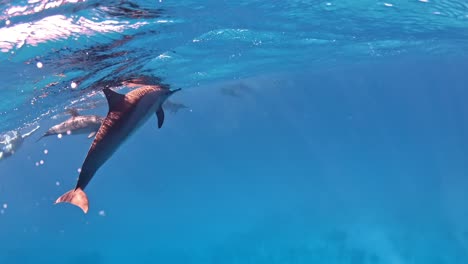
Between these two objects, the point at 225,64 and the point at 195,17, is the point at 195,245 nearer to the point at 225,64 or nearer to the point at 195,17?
the point at 225,64

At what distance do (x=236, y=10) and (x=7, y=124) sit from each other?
51.5ft

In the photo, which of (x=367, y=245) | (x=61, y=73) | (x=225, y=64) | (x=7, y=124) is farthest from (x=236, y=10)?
(x=367, y=245)

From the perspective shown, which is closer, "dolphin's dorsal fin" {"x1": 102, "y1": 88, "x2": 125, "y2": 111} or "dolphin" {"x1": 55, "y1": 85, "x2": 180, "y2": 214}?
"dolphin" {"x1": 55, "y1": 85, "x2": 180, "y2": 214}

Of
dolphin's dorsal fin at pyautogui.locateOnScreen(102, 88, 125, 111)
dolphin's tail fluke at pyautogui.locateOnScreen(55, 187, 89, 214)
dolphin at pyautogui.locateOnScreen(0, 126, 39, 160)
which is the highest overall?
dolphin's dorsal fin at pyautogui.locateOnScreen(102, 88, 125, 111)

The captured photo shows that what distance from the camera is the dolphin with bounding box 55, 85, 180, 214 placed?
5.26m

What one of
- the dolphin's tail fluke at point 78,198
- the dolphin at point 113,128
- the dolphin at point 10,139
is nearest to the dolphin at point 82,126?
the dolphin at point 113,128

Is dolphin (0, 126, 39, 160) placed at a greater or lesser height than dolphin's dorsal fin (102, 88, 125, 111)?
lesser

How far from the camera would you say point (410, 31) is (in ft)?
59.3

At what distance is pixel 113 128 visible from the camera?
5.66 meters

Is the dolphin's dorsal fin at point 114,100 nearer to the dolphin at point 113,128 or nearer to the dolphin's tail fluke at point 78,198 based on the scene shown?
the dolphin at point 113,128

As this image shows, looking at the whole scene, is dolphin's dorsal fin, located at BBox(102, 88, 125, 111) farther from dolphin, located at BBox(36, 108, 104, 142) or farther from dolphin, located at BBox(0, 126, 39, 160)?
dolphin, located at BBox(0, 126, 39, 160)

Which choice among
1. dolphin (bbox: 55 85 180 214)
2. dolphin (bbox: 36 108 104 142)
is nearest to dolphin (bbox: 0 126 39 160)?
dolphin (bbox: 36 108 104 142)

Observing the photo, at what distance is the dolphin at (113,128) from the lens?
5.26 m

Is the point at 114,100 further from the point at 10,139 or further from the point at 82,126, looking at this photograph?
the point at 10,139
